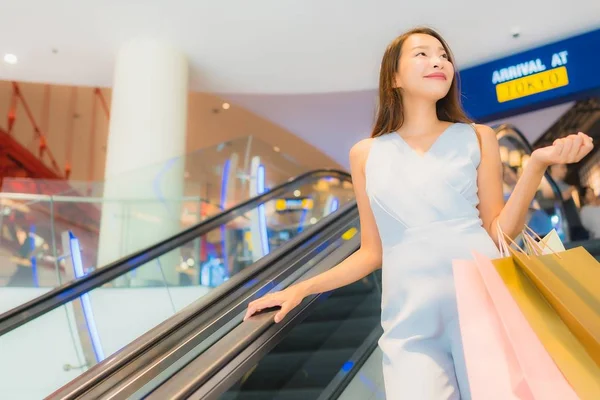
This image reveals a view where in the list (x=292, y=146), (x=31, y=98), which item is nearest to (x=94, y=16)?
(x=31, y=98)

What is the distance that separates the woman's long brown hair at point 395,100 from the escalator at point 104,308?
0.94 m

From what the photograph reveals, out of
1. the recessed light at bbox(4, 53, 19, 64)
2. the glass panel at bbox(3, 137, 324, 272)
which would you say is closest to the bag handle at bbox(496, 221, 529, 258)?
the glass panel at bbox(3, 137, 324, 272)

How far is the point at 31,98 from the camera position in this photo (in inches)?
502

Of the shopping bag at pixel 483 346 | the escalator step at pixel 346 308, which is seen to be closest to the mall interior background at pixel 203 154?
the escalator step at pixel 346 308

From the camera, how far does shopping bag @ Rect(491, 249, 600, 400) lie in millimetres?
903

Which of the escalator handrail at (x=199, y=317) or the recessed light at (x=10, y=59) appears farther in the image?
the recessed light at (x=10, y=59)

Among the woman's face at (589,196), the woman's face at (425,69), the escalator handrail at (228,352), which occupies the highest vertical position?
the woman's face at (425,69)

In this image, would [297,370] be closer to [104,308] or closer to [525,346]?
[525,346]

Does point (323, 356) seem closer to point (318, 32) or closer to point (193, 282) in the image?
point (193, 282)

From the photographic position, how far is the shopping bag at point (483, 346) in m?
0.96

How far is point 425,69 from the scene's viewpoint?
159 centimetres

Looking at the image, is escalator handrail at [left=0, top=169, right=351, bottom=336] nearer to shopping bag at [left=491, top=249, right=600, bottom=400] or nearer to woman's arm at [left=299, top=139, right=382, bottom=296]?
woman's arm at [left=299, top=139, right=382, bottom=296]

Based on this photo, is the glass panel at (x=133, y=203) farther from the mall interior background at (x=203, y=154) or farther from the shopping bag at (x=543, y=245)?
the shopping bag at (x=543, y=245)

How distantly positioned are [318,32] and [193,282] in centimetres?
330
